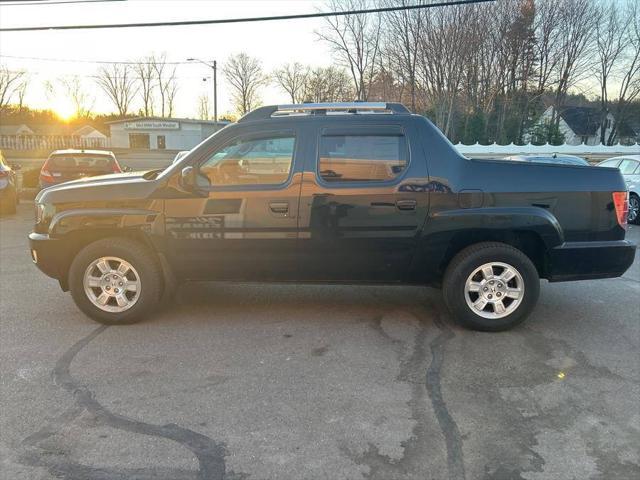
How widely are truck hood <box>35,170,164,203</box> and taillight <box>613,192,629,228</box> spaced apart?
13.5ft

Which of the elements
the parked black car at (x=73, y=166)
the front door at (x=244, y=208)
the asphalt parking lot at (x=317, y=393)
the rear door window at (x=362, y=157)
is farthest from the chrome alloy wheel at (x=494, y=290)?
the parked black car at (x=73, y=166)

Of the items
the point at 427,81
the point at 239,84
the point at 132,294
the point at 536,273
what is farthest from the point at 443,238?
the point at 239,84

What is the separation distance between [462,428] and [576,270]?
89.1 inches

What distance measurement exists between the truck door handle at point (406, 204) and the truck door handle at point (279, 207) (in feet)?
3.21

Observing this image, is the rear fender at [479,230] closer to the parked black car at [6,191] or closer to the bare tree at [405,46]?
the parked black car at [6,191]

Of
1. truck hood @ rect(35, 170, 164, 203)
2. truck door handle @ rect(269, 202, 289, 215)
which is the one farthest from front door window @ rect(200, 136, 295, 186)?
truck hood @ rect(35, 170, 164, 203)

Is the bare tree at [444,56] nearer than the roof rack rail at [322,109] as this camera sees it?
No

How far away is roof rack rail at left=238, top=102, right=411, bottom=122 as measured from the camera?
4539 mm

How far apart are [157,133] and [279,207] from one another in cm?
5536

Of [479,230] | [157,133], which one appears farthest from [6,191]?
[157,133]

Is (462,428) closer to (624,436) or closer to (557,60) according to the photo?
(624,436)

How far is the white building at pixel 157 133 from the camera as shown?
180ft

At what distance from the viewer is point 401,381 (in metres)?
3.54

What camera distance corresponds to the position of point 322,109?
15.1ft
